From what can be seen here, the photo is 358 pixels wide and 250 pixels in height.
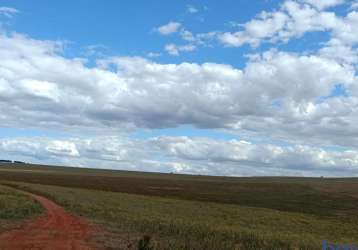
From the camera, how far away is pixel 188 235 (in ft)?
81.9

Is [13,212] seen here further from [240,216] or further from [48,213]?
[240,216]

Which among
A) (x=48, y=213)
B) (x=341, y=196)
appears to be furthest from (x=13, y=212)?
(x=341, y=196)

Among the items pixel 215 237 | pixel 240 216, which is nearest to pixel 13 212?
pixel 215 237

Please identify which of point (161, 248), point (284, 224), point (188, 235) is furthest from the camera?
point (284, 224)

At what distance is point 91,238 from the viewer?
21797 mm

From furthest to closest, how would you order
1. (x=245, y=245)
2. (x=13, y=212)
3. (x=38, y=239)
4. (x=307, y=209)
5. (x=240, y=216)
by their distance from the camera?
(x=307, y=209), (x=240, y=216), (x=13, y=212), (x=245, y=245), (x=38, y=239)

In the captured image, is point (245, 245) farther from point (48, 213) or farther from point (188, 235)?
point (48, 213)

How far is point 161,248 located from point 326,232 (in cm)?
2199

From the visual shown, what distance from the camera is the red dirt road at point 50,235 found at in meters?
19.3

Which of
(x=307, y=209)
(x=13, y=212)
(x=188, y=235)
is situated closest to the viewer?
(x=188, y=235)

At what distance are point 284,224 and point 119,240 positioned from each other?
74.6 feet

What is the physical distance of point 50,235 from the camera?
22.4 m

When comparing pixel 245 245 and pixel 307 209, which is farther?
pixel 307 209

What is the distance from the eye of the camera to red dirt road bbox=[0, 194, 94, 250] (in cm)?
1926
